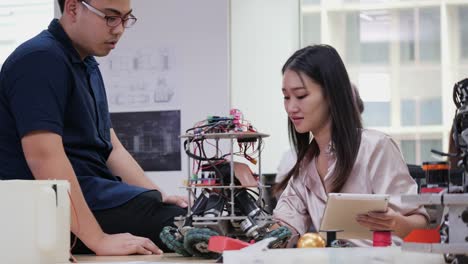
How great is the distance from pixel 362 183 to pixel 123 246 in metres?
0.59

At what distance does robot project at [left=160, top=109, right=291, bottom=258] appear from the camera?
147cm

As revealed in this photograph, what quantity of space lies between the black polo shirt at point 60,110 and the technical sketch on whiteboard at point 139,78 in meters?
2.08

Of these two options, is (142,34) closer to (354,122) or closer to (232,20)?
(232,20)

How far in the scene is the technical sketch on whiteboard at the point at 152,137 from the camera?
419 cm

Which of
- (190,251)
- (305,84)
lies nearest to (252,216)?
(190,251)

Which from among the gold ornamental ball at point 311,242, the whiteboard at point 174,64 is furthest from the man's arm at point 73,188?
the whiteboard at point 174,64

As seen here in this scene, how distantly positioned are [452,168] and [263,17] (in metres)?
3.16

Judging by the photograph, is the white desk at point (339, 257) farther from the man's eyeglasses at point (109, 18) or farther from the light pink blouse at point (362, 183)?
the man's eyeglasses at point (109, 18)

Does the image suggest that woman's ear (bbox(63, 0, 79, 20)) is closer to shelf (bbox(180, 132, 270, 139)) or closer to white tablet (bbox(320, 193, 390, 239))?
shelf (bbox(180, 132, 270, 139))

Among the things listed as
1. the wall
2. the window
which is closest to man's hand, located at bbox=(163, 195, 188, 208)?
the wall

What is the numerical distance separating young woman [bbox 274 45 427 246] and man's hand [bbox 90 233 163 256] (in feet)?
1.16

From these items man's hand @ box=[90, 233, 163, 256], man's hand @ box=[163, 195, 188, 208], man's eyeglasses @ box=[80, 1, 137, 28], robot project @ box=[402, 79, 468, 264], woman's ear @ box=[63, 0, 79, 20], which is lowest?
man's hand @ box=[90, 233, 163, 256]

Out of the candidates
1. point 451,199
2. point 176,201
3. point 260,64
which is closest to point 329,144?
point 176,201

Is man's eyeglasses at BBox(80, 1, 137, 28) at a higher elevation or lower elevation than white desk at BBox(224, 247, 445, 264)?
higher
